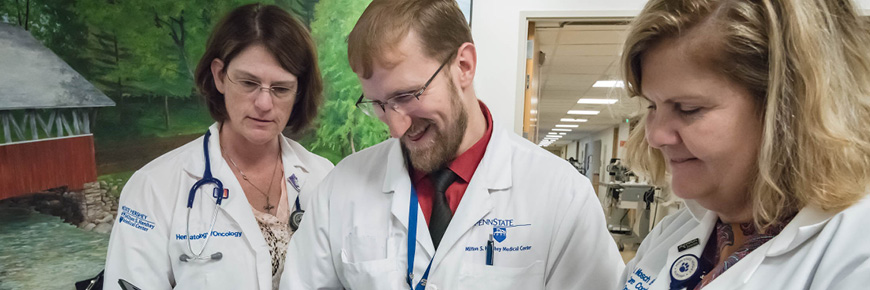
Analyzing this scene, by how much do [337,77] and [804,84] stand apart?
1.51m

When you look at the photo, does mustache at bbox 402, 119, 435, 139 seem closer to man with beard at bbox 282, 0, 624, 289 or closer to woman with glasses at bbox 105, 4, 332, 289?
man with beard at bbox 282, 0, 624, 289

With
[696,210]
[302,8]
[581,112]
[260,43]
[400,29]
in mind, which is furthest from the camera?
[581,112]

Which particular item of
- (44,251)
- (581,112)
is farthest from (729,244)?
(581,112)

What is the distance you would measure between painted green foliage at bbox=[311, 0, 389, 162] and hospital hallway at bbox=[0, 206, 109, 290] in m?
0.80

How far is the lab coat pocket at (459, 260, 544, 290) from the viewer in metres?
1.14

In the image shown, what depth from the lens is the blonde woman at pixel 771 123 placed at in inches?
24.4

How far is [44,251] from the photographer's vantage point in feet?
4.66

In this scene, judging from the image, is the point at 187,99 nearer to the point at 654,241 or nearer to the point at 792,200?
the point at 654,241

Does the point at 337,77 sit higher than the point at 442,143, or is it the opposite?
the point at 337,77

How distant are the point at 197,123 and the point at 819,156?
1.64m

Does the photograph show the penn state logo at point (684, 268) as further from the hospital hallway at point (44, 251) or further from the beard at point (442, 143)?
the hospital hallway at point (44, 251)

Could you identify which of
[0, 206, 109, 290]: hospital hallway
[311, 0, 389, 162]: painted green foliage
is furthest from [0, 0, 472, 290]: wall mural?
[311, 0, 389, 162]: painted green foliage

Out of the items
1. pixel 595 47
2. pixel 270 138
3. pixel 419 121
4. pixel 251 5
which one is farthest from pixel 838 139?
pixel 595 47

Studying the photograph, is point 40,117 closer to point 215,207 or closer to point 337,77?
point 215,207
